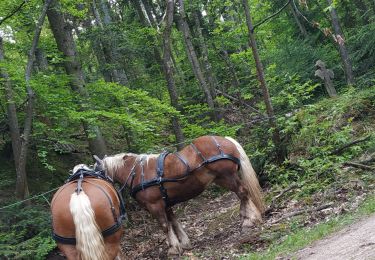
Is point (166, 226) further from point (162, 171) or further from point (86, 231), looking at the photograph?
point (86, 231)

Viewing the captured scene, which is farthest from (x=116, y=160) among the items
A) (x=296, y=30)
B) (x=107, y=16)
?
(x=296, y=30)

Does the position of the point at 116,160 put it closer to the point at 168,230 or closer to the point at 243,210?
the point at 168,230

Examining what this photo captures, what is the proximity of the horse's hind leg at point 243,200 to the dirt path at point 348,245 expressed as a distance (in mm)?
2109

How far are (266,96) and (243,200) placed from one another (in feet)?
8.62

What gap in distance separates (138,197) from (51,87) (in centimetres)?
327

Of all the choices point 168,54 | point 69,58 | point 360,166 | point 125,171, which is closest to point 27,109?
point 69,58

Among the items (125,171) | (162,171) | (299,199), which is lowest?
(299,199)

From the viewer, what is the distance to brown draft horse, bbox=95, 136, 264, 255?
7.17 metres

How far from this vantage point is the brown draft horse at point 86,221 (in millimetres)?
4832

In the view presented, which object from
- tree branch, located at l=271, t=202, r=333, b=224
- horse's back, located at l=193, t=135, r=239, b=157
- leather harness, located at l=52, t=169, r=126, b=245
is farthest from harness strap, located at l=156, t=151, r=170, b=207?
tree branch, located at l=271, t=202, r=333, b=224

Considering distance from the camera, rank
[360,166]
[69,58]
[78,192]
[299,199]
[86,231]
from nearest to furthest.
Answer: [86,231] < [78,192] < [299,199] < [360,166] < [69,58]

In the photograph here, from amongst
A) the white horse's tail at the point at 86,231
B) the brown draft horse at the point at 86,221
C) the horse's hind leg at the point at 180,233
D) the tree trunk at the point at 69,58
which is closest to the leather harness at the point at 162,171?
the horse's hind leg at the point at 180,233

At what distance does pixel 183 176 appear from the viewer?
7.25 metres

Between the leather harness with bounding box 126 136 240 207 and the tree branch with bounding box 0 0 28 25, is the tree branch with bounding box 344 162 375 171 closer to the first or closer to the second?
the leather harness with bounding box 126 136 240 207
